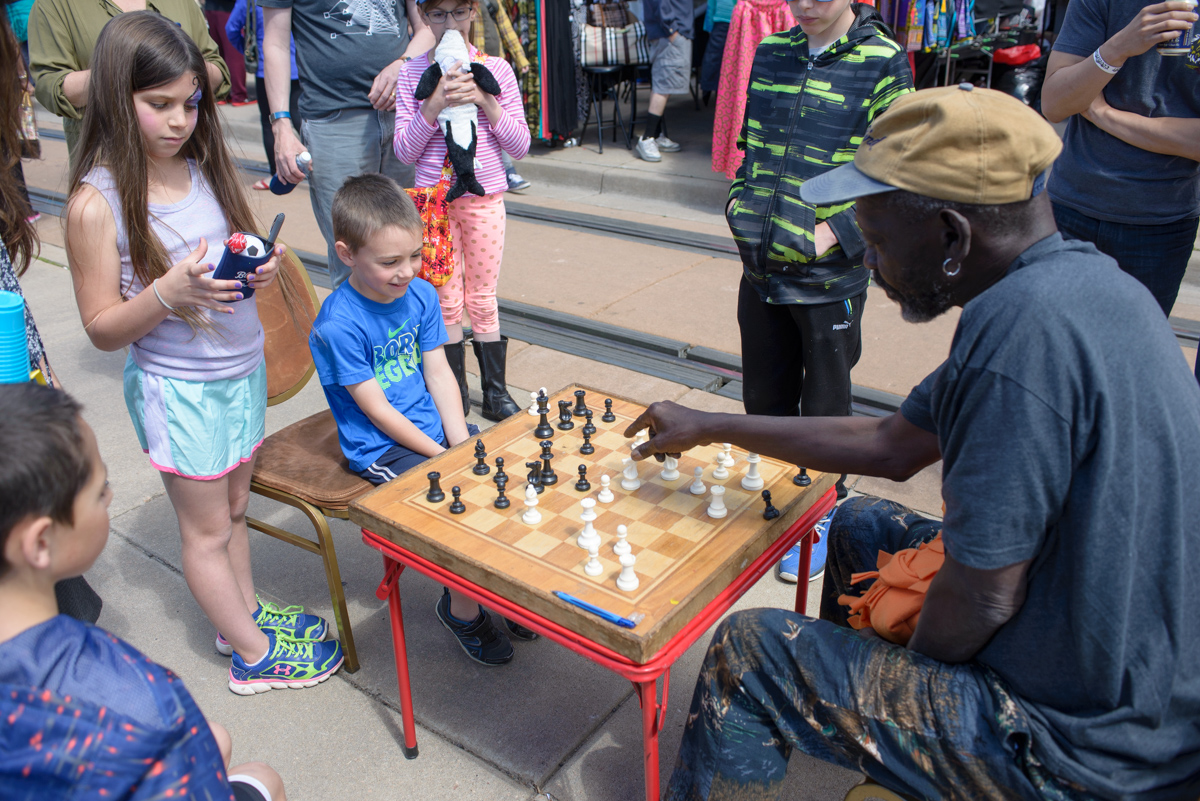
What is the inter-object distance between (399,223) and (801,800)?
196cm

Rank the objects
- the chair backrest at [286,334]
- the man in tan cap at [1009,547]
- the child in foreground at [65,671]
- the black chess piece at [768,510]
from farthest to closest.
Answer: the chair backrest at [286,334] < the black chess piece at [768,510] < the man in tan cap at [1009,547] < the child in foreground at [65,671]

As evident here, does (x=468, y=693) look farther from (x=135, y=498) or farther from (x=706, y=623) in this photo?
(x=135, y=498)

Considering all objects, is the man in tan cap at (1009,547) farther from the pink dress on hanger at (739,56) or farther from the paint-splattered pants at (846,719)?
the pink dress on hanger at (739,56)

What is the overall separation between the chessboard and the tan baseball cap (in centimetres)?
81

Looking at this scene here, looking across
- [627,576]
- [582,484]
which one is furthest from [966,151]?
[582,484]

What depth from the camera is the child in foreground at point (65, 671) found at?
122 centimetres

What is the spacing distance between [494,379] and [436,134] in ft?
3.72

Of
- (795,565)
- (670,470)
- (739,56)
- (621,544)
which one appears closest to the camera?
(621,544)

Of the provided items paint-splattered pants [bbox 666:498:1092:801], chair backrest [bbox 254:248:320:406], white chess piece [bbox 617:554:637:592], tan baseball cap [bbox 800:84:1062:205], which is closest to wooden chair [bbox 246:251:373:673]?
chair backrest [bbox 254:248:320:406]

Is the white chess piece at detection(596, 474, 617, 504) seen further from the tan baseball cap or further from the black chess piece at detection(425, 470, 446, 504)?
the tan baseball cap

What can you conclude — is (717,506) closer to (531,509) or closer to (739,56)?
(531,509)

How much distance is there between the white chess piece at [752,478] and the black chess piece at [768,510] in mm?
103

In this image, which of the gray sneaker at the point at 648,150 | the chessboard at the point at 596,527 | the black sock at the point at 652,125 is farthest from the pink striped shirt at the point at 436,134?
the black sock at the point at 652,125

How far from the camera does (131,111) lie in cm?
221
